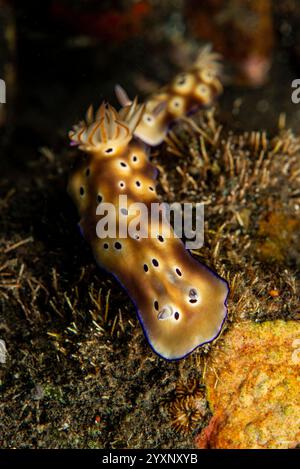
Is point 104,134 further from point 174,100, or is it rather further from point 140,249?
point 174,100

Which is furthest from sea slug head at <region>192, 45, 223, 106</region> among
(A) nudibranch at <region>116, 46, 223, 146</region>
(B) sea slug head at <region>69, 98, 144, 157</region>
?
(B) sea slug head at <region>69, 98, 144, 157</region>

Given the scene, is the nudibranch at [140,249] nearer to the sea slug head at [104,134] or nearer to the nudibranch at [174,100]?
the sea slug head at [104,134]

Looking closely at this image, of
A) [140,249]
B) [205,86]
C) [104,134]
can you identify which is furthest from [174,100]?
[140,249]

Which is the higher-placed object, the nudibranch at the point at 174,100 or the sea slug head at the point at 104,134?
the nudibranch at the point at 174,100

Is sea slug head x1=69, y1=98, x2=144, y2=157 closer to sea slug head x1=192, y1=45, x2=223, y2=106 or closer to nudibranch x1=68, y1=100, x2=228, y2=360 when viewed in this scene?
nudibranch x1=68, y1=100, x2=228, y2=360

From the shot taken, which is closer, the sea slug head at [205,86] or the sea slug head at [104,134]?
the sea slug head at [104,134]

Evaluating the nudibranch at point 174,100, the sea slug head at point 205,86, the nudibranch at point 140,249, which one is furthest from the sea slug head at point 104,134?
the sea slug head at point 205,86

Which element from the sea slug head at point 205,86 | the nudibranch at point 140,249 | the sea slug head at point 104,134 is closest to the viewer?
the nudibranch at point 140,249
